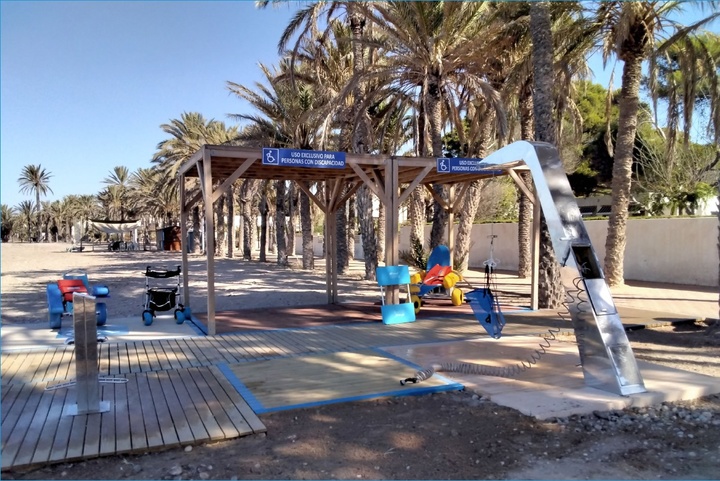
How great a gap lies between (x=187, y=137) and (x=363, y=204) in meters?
18.7

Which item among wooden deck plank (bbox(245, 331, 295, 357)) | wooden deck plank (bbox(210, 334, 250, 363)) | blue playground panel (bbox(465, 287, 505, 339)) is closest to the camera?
wooden deck plank (bbox(210, 334, 250, 363))

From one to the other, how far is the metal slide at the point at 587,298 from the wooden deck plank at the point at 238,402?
337 centimetres

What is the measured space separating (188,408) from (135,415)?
455mm

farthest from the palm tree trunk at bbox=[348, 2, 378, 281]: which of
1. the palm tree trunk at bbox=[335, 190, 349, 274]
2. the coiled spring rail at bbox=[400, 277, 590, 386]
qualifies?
the coiled spring rail at bbox=[400, 277, 590, 386]

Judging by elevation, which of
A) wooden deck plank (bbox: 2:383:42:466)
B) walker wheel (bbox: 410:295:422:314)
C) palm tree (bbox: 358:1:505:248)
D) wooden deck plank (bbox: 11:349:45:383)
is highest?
palm tree (bbox: 358:1:505:248)

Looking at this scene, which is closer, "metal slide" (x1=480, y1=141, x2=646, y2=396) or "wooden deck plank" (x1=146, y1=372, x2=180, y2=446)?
"wooden deck plank" (x1=146, y1=372, x2=180, y2=446)

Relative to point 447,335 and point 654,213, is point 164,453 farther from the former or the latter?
point 654,213

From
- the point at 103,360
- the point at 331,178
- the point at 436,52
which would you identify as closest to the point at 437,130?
the point at 436,52

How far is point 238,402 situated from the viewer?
201 inches

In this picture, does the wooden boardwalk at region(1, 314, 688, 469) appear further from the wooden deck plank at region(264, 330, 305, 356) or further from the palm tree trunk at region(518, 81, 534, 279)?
the palm tree trunk at region(518, 81, 534, 279)

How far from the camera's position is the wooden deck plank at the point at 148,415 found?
417 centimetres

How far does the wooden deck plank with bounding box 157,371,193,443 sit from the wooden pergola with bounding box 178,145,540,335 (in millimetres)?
2652

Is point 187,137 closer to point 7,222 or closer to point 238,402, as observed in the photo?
point 238,402

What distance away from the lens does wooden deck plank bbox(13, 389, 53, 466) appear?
151 inches
